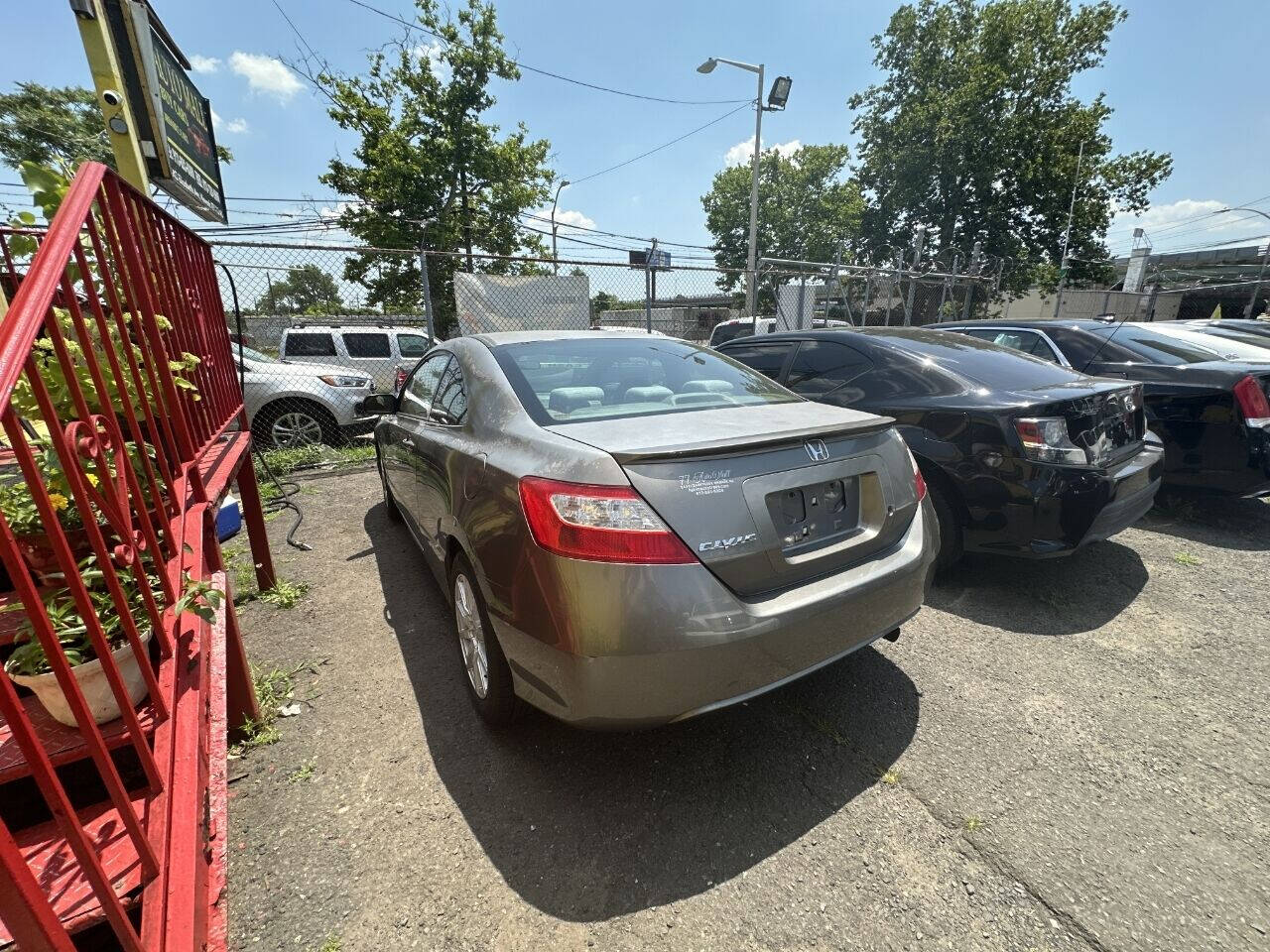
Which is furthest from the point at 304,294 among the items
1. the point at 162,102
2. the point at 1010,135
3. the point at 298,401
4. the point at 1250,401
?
the point at 1010,135

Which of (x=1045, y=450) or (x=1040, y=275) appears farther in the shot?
(x=1040, y=275)

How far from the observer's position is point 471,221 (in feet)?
66.7

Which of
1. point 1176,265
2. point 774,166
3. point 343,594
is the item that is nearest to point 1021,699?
point 343,594

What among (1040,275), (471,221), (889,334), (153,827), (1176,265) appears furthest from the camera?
(1176,265)

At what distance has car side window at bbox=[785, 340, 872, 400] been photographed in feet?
13.3

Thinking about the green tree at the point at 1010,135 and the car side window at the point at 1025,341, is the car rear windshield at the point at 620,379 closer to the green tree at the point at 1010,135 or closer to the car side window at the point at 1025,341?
the car side window at the point at 1025,341

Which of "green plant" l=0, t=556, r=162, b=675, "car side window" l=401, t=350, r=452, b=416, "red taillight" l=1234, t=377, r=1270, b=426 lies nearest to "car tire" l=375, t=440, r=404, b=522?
"car side window" l=401, t=350, r=452, b=416

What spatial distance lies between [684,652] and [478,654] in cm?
108

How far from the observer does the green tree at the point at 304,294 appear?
8.73m

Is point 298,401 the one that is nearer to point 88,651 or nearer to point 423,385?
point 423,385

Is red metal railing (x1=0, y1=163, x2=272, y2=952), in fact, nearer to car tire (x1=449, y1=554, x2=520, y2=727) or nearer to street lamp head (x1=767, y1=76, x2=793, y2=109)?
car tire (x1=449, y1=554, x2=520, y2=727)

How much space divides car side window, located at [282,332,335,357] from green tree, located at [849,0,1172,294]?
1302 inches

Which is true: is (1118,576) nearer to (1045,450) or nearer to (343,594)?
(1045,450)

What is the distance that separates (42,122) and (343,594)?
99.4 ft
